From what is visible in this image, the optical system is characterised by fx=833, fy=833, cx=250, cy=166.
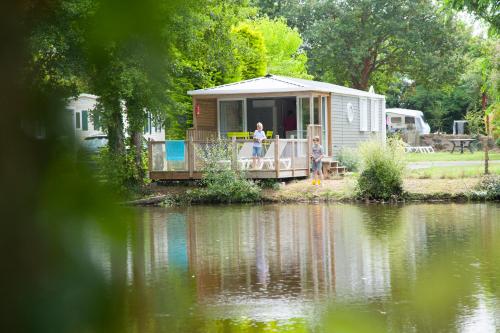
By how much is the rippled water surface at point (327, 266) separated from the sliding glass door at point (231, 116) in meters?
8.83

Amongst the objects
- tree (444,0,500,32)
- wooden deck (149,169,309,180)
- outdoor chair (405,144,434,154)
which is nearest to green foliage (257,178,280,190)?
wooden deck (149,169,309,180)

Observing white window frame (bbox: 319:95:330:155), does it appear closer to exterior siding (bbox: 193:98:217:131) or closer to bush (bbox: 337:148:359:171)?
bush (bbox: 337:148:359:171)

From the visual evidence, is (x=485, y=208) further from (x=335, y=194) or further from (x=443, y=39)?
(x=443, y=39)

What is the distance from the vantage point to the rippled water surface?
7.30 m

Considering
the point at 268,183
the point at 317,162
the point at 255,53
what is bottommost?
the point at 268,183

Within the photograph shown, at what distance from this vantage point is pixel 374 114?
3625 centimetres

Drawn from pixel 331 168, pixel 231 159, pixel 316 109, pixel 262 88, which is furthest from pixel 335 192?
pixel 316 109

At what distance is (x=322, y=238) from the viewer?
15797 mm

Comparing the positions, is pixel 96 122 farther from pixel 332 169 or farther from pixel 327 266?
pixel 332 169

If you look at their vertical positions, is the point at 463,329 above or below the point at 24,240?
below

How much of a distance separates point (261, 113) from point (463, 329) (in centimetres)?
2317

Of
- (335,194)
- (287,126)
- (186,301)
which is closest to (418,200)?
(335,194)

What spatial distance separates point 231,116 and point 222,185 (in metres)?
6.84

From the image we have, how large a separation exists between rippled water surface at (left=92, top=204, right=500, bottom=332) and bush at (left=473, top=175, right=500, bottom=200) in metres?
1.22
